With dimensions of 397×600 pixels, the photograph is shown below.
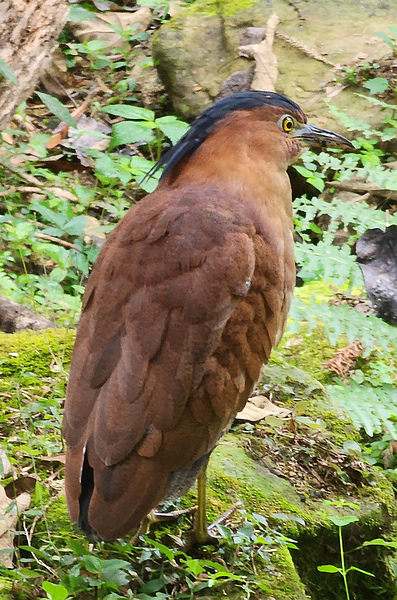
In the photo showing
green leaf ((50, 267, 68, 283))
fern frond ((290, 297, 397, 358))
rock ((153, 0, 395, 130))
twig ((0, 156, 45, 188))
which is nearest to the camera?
fern frond ((290, 297, 397, 358))

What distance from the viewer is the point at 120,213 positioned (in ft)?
18.2

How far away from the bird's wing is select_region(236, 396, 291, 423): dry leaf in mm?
1013

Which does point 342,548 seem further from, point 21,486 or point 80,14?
point 80,14

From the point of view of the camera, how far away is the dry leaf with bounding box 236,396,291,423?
11.0 feet

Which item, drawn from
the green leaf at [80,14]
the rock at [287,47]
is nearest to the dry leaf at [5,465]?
the rock at [287,47]

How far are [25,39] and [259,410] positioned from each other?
2.75 metres

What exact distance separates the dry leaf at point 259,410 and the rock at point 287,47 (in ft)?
12.2

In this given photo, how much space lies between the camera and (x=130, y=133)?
18.3 feet

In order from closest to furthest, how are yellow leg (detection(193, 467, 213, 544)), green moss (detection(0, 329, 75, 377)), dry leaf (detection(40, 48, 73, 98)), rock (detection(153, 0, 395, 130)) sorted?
yellow leg (detection(193, 467, 213, 544)) < green moss (detection(0, 329, 75, 377)) < rock (detection(153, 0, 395, 130)) < dry leaf (detection(40, 48, 73, 98))

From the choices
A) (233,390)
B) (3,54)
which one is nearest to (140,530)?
(233,390)

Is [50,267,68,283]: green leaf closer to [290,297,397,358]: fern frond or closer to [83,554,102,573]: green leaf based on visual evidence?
[290,297,397,358]: fern frond

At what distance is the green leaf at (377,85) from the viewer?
262 inches

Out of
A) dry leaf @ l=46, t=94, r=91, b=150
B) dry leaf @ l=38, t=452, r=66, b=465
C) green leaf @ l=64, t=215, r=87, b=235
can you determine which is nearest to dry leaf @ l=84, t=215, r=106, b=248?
green leaf @ l=64, t=215, r=87, b=235

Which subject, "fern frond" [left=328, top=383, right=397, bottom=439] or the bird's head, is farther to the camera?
"fern frond" [left=328, top=383, right=397, bottom=439]
